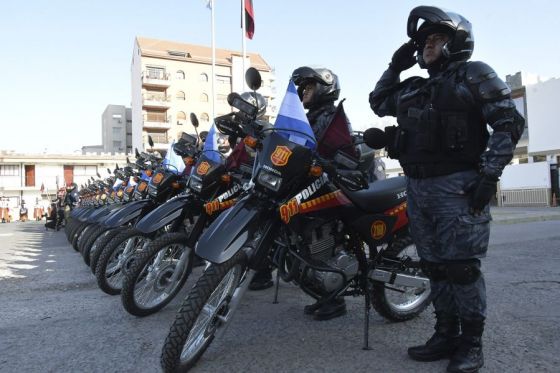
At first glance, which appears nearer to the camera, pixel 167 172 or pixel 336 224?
pixel 336 224

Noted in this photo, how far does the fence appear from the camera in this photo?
73.2ft

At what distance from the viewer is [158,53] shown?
5150 centimetres

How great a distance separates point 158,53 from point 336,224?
174 feet

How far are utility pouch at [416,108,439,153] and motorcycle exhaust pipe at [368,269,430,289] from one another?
2.98ft

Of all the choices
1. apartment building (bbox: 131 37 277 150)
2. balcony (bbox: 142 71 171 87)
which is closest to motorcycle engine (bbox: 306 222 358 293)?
apartment building (bbox: 131 37 277 150)

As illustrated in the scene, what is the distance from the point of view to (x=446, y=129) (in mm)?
2381

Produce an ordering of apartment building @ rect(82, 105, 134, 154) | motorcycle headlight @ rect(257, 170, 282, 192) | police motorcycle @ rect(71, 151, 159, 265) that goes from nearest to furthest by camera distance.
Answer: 1. motorcycle headlight @ rect(257, 170, 282, 192)
2. police motorcycle @ rect(71, 151, 159, 265)
3. apartment building @ rect(82, 105, 134, 154)

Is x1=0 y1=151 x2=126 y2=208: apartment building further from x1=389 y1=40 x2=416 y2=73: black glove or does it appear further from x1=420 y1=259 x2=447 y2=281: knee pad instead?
x1=420 y1=259 x2=447 y2=281: knee pad

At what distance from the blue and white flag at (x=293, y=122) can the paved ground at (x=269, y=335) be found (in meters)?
1.25

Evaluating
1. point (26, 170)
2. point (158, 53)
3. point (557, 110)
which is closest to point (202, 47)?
point (158, 53)

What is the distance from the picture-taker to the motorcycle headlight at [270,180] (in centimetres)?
256

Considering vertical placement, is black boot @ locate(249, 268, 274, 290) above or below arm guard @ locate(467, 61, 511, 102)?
below

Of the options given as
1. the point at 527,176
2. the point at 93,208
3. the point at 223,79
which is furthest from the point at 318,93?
the point at 223,79

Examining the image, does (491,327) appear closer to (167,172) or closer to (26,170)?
(167,172)
